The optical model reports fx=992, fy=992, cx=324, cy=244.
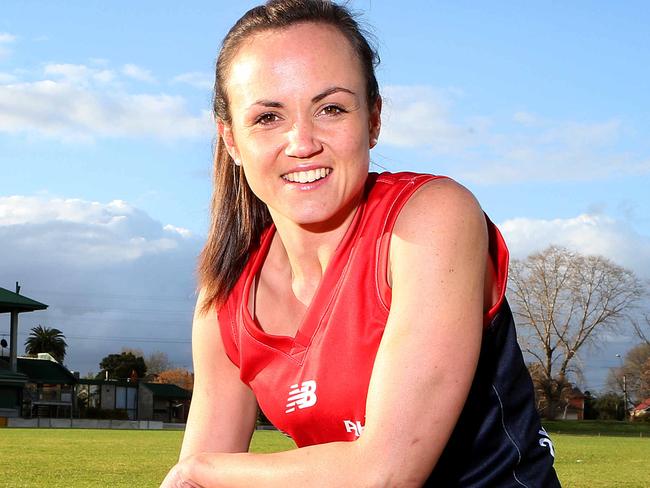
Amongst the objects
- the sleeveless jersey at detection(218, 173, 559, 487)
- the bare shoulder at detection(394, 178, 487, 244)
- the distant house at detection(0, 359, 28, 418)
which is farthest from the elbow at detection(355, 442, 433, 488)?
the distant house at detection(0, 359, 28, 418)

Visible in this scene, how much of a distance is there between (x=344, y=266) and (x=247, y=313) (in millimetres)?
326

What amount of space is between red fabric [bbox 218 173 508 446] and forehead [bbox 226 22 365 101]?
0.98 ft

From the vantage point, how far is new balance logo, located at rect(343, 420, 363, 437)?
86.9 inches

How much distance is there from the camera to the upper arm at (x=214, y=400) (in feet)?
8.69

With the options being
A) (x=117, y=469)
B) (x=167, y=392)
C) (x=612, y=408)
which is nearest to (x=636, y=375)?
(x=612, y=408)

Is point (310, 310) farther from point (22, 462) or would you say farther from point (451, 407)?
point (22, 462)

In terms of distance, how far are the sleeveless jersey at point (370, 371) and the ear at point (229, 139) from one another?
0.37 m

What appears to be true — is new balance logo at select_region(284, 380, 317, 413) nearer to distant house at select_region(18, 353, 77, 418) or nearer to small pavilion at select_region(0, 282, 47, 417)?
small pavilion at select_region(0, 282, 47, 417)

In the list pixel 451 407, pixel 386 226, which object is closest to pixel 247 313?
pixel 386 226

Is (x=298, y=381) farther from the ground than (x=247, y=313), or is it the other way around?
(x=247, y=313)

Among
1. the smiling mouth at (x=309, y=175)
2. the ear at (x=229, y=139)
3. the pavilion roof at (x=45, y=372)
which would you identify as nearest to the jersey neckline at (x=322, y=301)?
the smiling mouth at (x=309, y=175)

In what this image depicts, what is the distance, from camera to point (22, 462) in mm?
14805

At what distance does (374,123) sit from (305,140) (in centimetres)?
26

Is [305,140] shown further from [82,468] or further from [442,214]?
[82,468]
